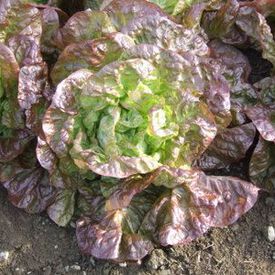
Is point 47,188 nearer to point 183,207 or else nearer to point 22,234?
point 22,234

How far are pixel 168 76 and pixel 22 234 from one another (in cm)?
95

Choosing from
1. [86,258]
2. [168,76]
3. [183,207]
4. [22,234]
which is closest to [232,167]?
[183,207]

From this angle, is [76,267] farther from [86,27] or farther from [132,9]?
[132,9]

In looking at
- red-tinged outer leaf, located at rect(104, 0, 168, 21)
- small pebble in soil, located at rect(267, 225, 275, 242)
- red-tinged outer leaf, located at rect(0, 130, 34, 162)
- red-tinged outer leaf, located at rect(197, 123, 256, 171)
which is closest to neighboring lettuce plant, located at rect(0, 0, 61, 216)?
red-tinged outer leaf, located at rect(0, 130, 34, 162)

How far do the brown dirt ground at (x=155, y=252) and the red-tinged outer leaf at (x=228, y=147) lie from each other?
0.27 metres

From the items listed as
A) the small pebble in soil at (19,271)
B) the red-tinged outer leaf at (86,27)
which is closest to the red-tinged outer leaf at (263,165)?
the red-tinged outer leaf at (86,27)

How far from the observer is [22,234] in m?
2.91

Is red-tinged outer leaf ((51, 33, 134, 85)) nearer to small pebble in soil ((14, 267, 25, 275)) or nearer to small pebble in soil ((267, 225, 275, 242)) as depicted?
small pebble in soil ((14, 267, 25, 275))

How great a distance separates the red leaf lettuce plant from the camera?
2.68m

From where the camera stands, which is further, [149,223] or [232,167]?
[232,167]

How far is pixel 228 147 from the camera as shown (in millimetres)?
2959

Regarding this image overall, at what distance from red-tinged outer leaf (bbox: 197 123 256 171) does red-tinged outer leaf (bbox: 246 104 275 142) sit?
41 mm

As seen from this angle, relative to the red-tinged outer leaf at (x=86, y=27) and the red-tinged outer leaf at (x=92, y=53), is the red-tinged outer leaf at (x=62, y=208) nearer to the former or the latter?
the red-tinged outer leaf at (x=92, y=53)

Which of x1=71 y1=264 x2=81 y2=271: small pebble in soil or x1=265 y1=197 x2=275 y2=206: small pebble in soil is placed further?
x1=265 y1=197 x2=275 y2=206: small pebble in soil
